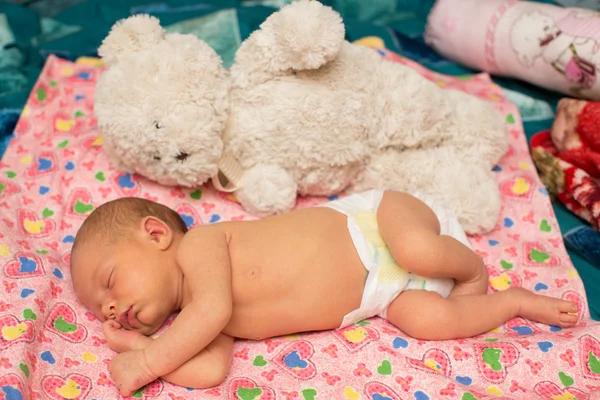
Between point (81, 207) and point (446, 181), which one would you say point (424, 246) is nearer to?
point (446, 181)

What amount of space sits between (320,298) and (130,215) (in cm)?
42

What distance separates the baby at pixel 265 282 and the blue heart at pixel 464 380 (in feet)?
0.29

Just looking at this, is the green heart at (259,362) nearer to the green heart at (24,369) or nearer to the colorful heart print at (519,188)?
the green heart at (24,369)

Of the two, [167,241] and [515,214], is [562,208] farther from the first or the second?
[167,241]

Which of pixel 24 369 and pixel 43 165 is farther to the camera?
pixel 43 165

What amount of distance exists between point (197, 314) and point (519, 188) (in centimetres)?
92

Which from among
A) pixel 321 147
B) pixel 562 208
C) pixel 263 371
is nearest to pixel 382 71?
pixel 321 147

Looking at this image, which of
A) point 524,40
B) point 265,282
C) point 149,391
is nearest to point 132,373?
point 149,391

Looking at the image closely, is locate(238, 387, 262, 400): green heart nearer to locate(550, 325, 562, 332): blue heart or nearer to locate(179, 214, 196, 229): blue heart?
locate(179, 214, 196, 229): blue heart

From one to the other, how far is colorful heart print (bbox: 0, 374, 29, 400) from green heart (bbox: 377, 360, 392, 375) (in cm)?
62

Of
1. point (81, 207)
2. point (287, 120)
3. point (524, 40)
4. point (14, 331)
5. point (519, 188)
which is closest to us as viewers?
point (14, 331)

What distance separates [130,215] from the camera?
119 cm

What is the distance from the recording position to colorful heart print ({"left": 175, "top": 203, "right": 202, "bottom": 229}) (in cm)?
142

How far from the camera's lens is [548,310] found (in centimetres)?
121
